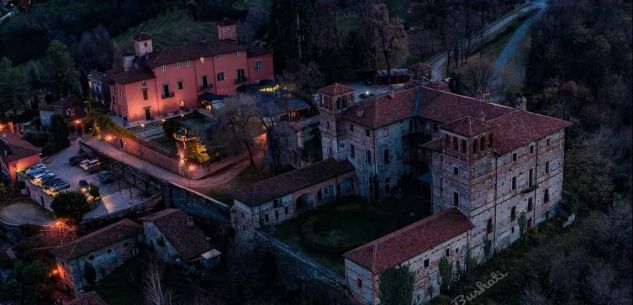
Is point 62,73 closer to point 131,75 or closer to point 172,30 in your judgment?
point 131,75

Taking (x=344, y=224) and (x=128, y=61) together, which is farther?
(x=128, y=61)

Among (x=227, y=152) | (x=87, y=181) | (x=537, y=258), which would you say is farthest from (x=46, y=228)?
(x=537, y=258)

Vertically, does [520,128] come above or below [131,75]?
below

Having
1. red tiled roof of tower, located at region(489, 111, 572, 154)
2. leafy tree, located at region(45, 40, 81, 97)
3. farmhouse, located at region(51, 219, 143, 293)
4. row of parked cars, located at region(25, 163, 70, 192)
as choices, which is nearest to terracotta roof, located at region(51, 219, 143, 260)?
farmhouse, located at region(51, 219, 143, 293)

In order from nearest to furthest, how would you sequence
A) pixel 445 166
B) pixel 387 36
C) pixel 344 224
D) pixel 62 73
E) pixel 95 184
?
pixel 445 166 < pixel 344 224 < pixel 95 184 < pixel 387 36 < pixel 62 73

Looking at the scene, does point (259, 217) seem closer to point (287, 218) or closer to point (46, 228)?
point (287, 218)

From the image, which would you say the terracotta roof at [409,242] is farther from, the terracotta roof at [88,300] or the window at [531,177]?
the terracotta roof at [88,300]

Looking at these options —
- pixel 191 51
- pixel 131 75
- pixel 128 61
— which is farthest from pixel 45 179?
pixel 191 51

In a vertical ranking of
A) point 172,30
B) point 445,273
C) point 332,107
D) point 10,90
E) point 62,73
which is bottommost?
point 445,273
